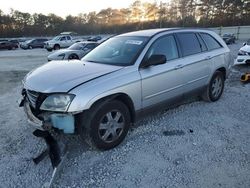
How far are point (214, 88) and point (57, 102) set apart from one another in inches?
154

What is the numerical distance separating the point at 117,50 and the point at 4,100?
3590mm

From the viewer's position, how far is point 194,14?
7069cm

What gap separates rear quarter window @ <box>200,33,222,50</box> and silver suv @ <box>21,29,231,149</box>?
165mm

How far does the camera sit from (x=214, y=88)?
6.13 meters

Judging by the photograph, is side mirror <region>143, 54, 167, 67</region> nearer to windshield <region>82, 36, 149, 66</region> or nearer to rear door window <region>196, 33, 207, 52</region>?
windshield <region>82, 36, 149, 66</region>

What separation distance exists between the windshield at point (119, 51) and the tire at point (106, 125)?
0.79 m

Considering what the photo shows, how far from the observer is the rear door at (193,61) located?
509 cm

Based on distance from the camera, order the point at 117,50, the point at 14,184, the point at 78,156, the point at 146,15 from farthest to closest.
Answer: the point at 146,15 < the point at 117,50 < the point at 78,156 < the point at 14,184

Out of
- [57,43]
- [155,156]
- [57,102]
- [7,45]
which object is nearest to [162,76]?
[155,156]

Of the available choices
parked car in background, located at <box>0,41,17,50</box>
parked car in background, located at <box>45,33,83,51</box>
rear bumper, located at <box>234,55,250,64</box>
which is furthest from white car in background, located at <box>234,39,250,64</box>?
parked car in background, located at <box>0,41,17,50</box>

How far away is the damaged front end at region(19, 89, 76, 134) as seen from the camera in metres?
3.49

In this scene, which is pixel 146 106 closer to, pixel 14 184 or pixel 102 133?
pixel 102 133

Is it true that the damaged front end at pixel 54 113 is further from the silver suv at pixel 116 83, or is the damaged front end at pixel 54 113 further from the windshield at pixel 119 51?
the windshield at pixel 119 51

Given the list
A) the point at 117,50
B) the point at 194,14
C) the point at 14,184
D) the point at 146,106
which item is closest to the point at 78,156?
the point at 14,184
